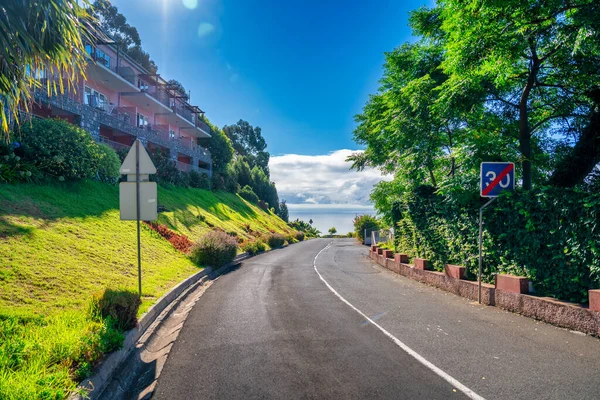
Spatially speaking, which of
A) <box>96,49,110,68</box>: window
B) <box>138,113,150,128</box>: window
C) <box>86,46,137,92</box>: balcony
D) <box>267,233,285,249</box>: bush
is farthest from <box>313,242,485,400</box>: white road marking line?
<box>138,113,150,128</box>: window

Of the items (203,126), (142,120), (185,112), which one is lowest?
(142,120)

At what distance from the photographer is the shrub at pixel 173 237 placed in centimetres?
1494

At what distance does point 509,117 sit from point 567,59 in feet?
7.87

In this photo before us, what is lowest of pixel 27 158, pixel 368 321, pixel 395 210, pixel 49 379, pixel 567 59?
pixel 368 321

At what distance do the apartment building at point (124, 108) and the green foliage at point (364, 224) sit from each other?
19602 mm

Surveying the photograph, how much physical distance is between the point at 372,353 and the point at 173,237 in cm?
1265

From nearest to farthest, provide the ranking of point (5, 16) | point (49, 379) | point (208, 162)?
1. point (49, 379)
2. point (5, 16)
3. point (208, 162)

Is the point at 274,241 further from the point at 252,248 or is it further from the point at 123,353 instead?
the point at 123,353

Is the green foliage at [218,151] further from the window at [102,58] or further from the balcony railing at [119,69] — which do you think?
the window at [102,58]

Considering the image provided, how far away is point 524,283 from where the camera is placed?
7.10 m

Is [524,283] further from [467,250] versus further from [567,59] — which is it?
[567,59]

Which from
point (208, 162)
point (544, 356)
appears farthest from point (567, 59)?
point (208, 162)

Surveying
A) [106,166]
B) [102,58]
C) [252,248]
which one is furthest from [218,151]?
[106,166]

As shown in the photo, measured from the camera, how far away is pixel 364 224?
130 feet
